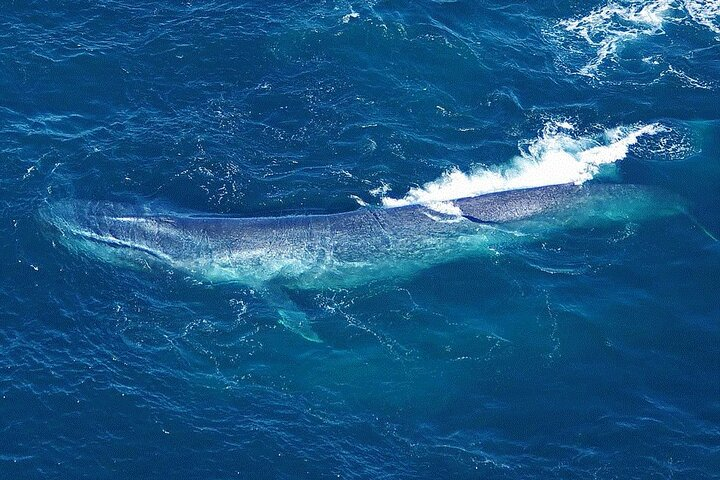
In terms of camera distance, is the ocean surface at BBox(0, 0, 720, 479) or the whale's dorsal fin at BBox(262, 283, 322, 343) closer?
the ocean surface at BBox(0, 0, 720, 479)

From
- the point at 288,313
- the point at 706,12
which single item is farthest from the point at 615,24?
the point at 288,313

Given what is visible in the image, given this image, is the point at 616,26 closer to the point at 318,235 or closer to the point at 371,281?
the point at 318,235

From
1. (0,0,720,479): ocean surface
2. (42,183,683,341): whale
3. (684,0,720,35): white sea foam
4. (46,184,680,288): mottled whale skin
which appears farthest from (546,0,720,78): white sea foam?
(46,184,680,288): mottled whale skin

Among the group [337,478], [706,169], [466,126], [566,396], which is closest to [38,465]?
[337,478]

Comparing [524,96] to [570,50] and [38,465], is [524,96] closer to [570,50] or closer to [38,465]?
[570,50]

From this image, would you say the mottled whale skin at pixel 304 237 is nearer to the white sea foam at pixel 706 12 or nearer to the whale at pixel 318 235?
the whale at pixel 318 235

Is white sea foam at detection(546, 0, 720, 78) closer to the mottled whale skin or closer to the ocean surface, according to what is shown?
Result: the ocean surface
